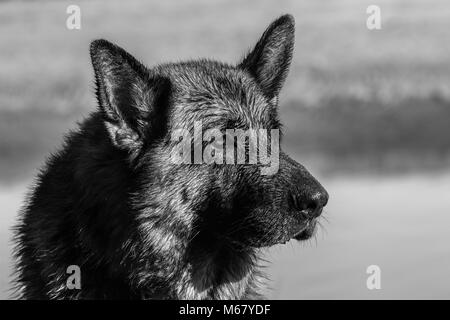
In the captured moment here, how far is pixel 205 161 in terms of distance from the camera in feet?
20.2

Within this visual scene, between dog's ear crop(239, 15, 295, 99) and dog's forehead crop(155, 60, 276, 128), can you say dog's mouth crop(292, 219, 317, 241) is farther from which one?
dog's ear crop(239, 15, 295, 99)

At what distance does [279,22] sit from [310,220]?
5.71ft

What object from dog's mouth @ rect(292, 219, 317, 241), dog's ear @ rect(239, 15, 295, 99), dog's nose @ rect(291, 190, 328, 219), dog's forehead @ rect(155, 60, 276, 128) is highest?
dog's ear @ rect(239, 15, 295, 99)

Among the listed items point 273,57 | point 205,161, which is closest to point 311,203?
point 205,161

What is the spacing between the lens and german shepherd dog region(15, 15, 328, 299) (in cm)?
599

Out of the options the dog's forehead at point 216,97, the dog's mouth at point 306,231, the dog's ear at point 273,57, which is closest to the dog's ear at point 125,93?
the dog's forehead at point 216,97

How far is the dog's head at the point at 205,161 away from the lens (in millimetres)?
5953

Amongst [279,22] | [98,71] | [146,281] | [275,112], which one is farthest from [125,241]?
[279,22]

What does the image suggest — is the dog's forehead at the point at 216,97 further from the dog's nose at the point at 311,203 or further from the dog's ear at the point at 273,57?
the dog's nose at the point at 311,203

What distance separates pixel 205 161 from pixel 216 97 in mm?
550

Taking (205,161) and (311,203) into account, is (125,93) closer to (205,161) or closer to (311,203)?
(205,161)

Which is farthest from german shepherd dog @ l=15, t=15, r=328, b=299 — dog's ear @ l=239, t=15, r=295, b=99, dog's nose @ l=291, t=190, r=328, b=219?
dog's ear @ l=239, t=15, r=295, b=99

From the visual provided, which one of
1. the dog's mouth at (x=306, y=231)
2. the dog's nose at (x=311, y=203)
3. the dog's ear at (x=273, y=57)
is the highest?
the dog's ear at (x=273, y=57)
